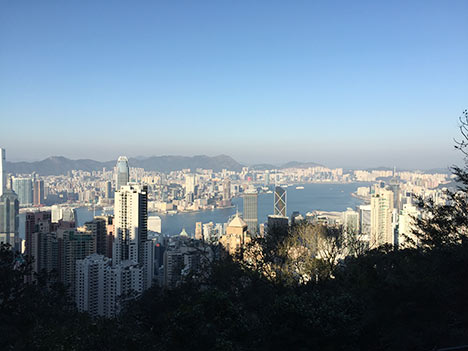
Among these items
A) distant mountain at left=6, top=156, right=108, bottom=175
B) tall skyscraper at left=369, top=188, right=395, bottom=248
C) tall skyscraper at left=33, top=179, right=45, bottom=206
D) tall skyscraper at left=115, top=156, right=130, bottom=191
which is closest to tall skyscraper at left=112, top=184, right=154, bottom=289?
tall skyscraper at left=369, top=188, right=395, bottom=248

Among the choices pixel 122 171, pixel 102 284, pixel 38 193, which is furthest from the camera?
pixel 122 171

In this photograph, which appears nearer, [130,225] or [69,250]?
[69,250]

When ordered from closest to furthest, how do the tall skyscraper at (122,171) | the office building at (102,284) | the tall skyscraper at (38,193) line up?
the office building at (102,284), the tall skyscraper at (38,193), the tall skyscraper at (122,171)

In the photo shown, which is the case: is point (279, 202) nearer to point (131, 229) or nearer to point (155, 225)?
point (155, 225)

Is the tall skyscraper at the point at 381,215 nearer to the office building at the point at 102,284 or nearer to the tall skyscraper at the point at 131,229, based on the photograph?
the tall skyscraper at the point at 131,229

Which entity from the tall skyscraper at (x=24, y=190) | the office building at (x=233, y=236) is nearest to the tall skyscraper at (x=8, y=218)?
the tall skyscraper at (x=24, y=190)

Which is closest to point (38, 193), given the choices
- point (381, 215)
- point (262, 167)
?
point (381, 215)

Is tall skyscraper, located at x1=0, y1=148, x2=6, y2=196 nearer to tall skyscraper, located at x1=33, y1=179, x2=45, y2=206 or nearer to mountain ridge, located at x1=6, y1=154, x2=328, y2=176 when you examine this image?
mountain ridge, located at x1=6, y1=154, x2=328, y2=176
